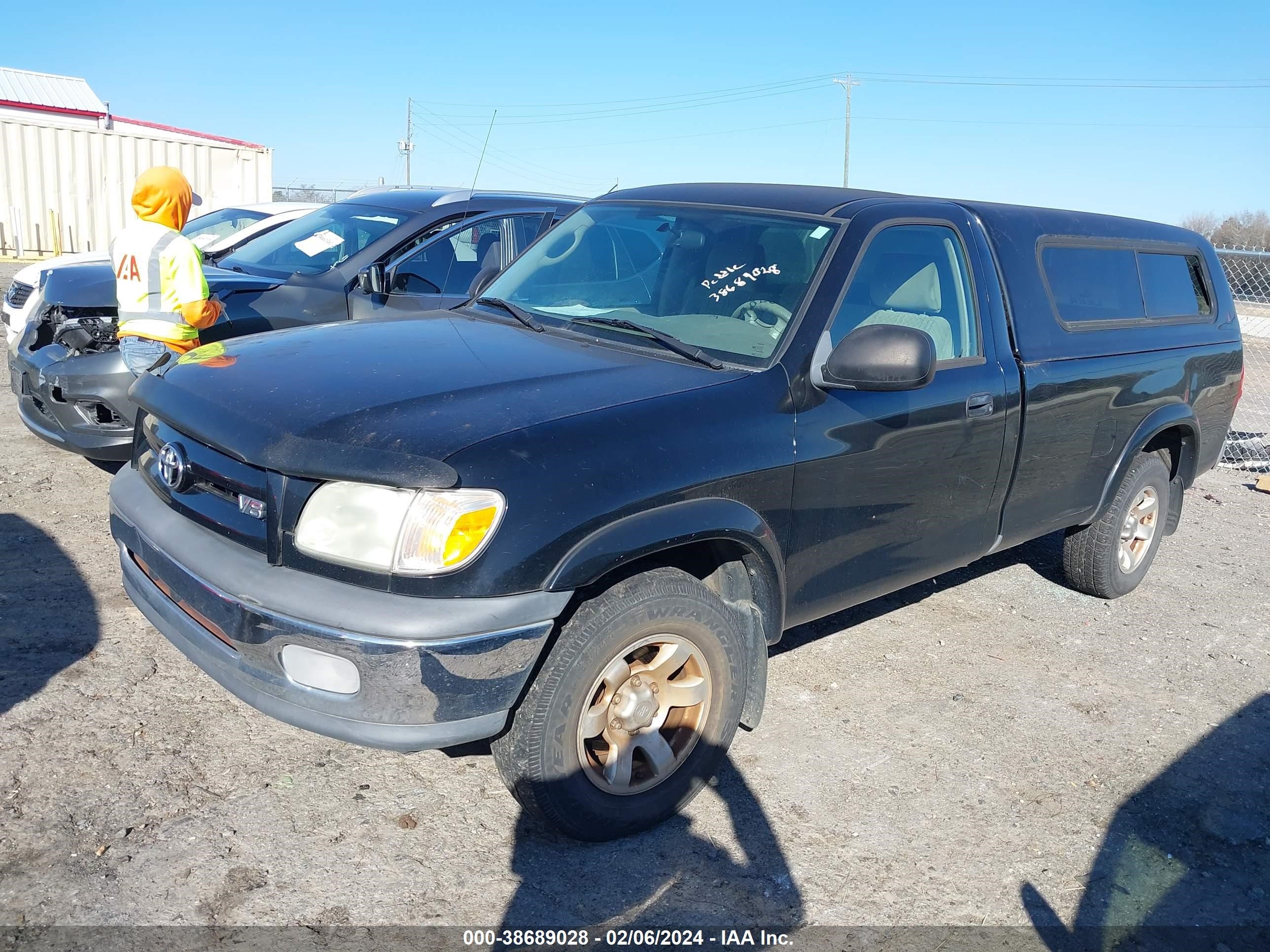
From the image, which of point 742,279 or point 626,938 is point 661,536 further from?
point 742,279

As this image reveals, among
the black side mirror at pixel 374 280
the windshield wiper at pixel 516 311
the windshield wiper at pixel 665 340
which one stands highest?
the windshield wiper at pixel 665 340

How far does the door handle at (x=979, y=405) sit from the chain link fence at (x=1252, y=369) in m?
2.87

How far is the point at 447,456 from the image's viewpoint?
2.66m

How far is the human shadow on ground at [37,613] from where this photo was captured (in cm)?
379

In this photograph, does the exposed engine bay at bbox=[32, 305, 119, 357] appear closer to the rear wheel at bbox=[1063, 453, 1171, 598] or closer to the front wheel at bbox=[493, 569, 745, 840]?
the front wheel at bbox=[493, 569, 745, 840]

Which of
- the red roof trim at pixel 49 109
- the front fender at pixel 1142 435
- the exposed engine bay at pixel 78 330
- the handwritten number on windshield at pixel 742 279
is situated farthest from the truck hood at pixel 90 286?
the red roof trim at pixel 49 109

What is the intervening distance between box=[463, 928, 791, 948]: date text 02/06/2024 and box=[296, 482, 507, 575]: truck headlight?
0.97 metres

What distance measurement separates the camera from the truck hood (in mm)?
5793

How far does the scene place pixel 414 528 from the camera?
263 centimetres

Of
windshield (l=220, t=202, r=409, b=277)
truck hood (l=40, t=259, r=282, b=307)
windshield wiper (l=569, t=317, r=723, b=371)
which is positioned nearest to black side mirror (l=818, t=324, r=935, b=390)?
windshield wiper (l=569, t=317, r=723, b=371)

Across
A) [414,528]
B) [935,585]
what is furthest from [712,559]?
[935,585]

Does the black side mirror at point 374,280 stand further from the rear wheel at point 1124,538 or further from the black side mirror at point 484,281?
the rear wheel at point 1124,538

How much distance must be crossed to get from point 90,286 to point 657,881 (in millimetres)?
4845

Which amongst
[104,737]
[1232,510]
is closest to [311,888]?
[104,737]
